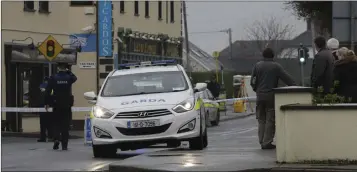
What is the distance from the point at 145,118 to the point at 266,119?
212cm

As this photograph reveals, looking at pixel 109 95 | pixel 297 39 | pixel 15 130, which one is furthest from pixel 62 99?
pixel 297 39

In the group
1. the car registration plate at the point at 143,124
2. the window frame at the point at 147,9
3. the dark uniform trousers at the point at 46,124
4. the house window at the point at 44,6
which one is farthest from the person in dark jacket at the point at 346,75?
the window frame at the point at 147,9

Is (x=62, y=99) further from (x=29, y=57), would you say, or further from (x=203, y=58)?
(x=203, y=58)

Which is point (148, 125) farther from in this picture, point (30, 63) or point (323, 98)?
point (30, 63)

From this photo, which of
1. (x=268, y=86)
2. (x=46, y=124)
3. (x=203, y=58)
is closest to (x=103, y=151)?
(x=268, y=86)

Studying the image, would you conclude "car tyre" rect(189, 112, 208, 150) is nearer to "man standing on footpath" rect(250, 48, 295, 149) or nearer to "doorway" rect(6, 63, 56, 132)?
"man standing on footpath" rect(250, 48, 295, 149)

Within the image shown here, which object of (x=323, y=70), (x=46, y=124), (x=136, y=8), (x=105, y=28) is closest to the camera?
(x=323, y=70)

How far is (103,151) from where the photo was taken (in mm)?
13375

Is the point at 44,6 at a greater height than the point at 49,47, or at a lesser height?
greater

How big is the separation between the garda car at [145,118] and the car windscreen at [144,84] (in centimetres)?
2

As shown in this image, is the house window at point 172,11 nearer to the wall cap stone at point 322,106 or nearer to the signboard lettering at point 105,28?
the signboard lettering at point 105,28

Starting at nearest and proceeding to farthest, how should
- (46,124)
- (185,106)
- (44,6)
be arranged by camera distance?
(185,106) → (46,124) → (44,6)

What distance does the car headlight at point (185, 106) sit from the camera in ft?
42.8

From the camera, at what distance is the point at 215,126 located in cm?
2897
